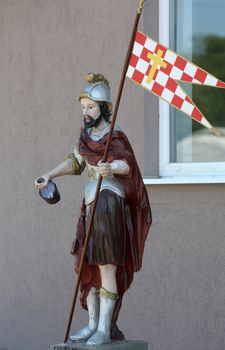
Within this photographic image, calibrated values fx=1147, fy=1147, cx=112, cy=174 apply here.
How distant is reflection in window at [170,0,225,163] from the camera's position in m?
8.01

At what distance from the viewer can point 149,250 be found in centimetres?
801

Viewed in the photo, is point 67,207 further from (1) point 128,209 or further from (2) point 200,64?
(1) point 128,209

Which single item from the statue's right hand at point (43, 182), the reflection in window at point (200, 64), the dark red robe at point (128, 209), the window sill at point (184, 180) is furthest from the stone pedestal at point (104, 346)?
the reflection in window at point (200, 64)

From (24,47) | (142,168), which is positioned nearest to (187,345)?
(142,168)

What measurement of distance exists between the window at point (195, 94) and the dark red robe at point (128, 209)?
6.38 feet

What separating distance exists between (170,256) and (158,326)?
50 cm

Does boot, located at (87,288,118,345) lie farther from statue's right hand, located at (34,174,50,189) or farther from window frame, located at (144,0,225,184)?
window frame, located at (144,0,225,184)

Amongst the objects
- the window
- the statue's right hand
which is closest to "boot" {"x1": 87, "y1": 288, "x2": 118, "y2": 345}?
the statue's right hand

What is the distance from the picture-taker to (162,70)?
609 centimetres

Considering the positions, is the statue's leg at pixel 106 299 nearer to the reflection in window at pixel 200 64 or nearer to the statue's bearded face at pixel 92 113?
the statue's bearded face at pixel 92 113

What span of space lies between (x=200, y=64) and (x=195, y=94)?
22 centimetres

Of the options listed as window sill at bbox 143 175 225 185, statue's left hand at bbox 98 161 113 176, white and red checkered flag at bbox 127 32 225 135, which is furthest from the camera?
window sill at bbox 143 175 225 185

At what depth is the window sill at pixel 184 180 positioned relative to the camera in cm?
768

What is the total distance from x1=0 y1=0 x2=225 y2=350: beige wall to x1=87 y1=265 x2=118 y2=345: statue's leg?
6.12ft
